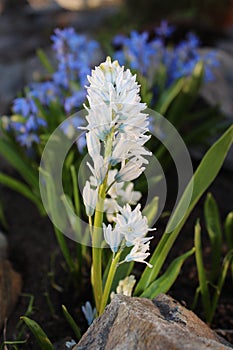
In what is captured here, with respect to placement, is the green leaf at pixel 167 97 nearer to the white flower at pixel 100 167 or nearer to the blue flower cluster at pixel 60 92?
the blue flower cluster at pixel 60 92

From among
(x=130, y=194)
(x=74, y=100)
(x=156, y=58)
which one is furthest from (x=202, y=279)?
(x=156, y=58)

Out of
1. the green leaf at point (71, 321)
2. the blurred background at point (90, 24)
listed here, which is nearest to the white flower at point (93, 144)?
the green leaf at point (71, 321)

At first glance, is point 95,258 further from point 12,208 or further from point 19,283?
point 12,208

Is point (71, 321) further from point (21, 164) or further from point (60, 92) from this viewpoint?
point (60, 92)

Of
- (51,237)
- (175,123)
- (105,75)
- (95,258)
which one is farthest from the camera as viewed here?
(175,123)

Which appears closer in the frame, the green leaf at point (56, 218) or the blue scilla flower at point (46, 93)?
the green leaf at point (56, 218)

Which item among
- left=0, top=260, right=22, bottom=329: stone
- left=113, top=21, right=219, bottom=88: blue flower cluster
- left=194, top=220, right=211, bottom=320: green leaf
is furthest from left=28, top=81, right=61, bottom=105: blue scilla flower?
left=194, top=220, right=211, bottom=320: green leaf

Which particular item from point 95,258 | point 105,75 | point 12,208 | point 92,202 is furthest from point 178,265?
point 12,208
